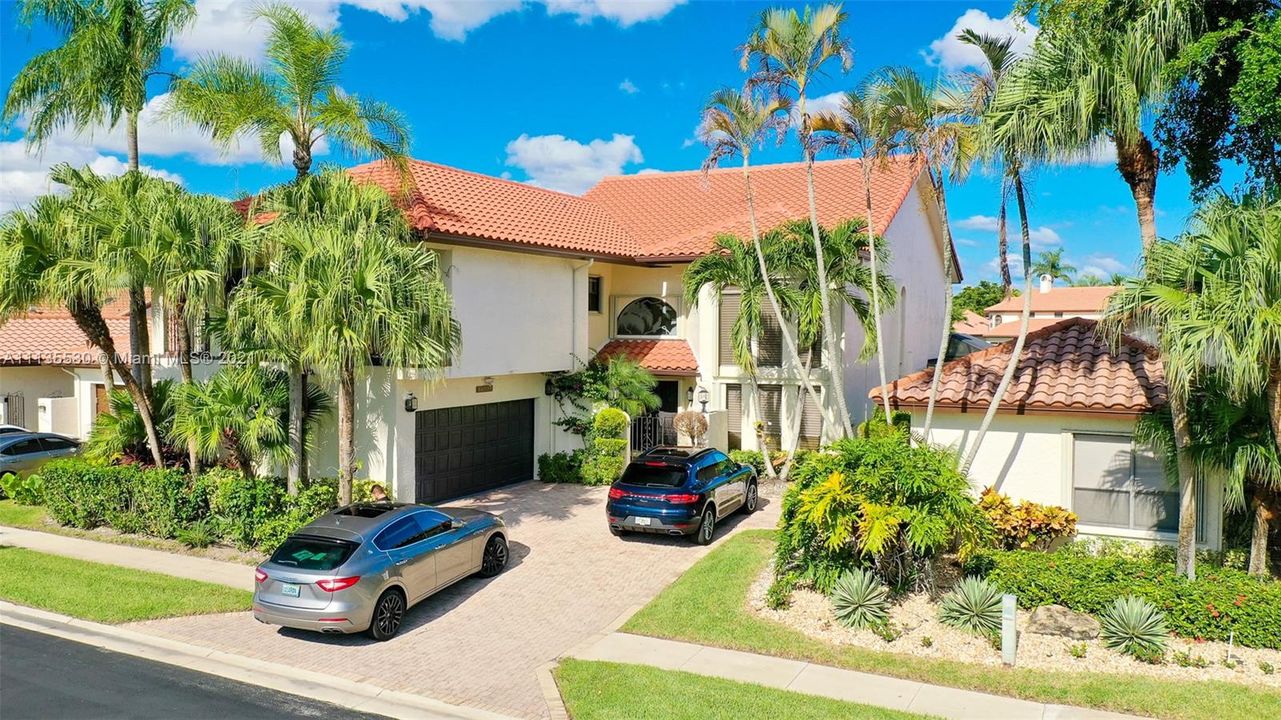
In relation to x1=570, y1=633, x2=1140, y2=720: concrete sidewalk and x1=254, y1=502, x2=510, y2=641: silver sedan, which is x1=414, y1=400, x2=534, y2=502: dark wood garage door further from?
x1=570, y1=633, x2=1140, y2=720: concrete sidewalk

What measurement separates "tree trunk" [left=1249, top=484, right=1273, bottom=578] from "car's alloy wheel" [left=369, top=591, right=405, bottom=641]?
1120cm

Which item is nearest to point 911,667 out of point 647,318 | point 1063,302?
point 647,318

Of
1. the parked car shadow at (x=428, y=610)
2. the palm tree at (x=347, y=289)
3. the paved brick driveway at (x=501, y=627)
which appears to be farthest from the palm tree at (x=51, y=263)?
the parked car shadow at (x=428, y=610)

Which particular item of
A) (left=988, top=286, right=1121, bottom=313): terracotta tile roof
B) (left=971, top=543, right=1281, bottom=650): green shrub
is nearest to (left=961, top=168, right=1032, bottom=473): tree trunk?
(left=971, top=543, right=1281, bottom=650): green shrub

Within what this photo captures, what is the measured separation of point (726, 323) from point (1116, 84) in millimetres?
12684

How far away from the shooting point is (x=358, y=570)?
1015 cm

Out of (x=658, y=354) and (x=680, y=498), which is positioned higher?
(x=658, y=354)

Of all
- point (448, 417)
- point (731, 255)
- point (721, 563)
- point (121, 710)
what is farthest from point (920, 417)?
point (121, 710)

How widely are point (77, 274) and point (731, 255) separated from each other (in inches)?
506

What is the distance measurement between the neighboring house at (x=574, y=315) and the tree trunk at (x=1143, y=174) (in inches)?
179

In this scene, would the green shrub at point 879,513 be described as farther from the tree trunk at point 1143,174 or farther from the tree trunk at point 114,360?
the tree trunk at point 114,360

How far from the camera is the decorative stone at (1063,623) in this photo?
9.84 meters

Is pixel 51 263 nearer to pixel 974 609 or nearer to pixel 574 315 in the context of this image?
pixel 574 315

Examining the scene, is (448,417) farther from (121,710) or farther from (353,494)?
(121,710)
